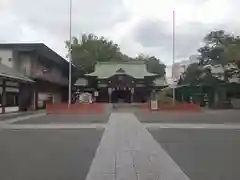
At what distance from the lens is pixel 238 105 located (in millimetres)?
57250

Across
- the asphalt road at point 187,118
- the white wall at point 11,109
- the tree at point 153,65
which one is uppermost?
the tree at point 153,65

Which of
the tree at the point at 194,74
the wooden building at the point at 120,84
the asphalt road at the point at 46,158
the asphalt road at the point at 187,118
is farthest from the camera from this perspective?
the wooden building at the point at 120,84

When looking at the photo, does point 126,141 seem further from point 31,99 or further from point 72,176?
point 31,99

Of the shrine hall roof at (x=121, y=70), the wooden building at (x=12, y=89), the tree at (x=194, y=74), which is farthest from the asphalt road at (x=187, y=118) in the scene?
the shrine hall roof at (x=121, y=70)

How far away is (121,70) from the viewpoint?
63875 mm

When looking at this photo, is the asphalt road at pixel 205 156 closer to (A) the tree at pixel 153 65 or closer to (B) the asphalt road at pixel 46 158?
(B) the asphalt road at pixel 46 158

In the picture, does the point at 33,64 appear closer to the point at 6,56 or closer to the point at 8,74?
the point at 6,56

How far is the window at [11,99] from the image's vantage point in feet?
135

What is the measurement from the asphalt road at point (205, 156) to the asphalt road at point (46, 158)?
7.59ft

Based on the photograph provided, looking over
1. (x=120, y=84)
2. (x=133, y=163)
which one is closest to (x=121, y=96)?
(x=120, y=84)

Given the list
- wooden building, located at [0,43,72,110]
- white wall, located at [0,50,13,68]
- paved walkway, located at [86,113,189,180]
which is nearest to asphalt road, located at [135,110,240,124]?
paved walkway, located at [86,113,189,180]

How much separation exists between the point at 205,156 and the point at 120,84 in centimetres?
5219

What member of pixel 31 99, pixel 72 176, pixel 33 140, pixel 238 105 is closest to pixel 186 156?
pixel 72 176

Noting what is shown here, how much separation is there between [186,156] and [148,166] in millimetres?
1931
